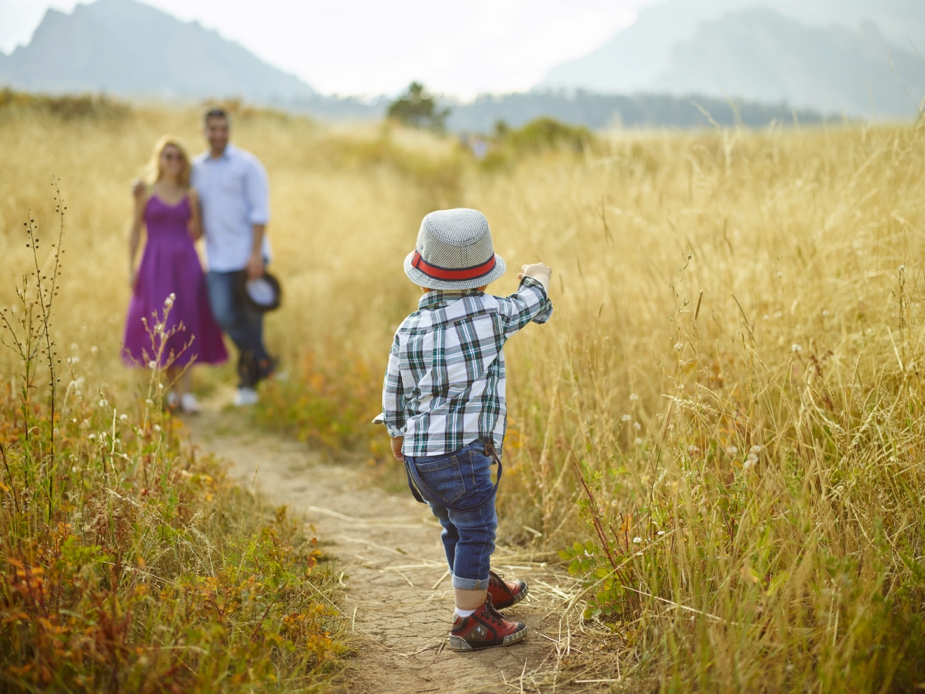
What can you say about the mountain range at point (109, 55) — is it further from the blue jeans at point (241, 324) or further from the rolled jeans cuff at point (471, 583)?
the rolled jeans cuff at point (471, 583)

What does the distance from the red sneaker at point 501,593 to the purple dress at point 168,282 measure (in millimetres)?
3438

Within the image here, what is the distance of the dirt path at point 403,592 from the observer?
1.98 metres

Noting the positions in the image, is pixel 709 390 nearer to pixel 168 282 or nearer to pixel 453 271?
pixel 453 271

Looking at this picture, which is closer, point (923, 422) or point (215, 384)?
point (923, 422)

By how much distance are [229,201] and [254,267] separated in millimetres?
563

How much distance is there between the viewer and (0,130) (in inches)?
480

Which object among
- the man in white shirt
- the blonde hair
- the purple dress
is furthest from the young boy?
the blonde hair

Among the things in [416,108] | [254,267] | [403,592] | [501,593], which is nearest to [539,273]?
[501,593]

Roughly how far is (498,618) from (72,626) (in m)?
1.25

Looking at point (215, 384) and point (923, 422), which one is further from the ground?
point (923, 422)

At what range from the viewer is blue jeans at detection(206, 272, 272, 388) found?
5207 mm

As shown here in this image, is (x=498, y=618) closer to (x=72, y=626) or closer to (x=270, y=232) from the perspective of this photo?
(x=72, y=626)

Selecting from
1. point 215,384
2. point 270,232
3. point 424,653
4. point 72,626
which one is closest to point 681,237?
point 424,653

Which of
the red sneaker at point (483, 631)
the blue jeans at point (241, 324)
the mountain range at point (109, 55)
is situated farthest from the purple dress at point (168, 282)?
the red sneaker at point (483, 631)
